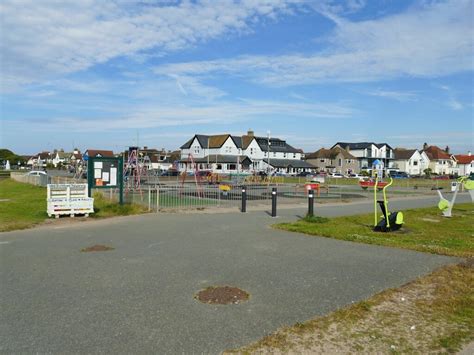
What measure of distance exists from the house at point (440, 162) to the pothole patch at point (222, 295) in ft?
353

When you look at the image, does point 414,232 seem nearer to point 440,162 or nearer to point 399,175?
point 399,175

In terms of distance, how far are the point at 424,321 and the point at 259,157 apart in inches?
3072

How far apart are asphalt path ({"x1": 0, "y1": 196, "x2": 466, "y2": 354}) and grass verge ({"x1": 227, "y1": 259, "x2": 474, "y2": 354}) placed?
27 centimetres

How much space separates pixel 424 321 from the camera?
4855 mm

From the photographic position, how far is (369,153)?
9388cm

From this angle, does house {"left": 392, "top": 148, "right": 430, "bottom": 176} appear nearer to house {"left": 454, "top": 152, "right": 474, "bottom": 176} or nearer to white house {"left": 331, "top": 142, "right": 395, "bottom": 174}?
white house {"left": 331, "top": 142, "right": 395, "bottom": 174}

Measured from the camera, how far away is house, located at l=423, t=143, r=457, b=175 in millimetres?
103812

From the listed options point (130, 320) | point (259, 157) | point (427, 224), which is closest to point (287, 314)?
point (130, 320)

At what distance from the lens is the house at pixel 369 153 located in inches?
3647

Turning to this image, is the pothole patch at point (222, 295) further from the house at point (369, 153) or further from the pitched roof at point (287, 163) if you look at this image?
the house at point (369, 153)

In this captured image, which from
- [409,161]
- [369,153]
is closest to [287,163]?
[369,153]

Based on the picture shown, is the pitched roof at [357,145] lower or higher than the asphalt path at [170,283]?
higher

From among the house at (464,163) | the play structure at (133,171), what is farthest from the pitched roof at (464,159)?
the play structure at (133,171)

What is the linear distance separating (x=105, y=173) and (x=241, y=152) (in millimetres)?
63867
